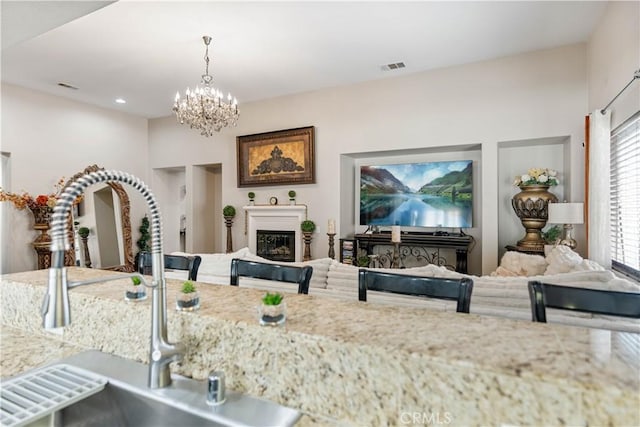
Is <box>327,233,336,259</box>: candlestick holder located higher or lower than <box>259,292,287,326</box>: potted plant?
lower

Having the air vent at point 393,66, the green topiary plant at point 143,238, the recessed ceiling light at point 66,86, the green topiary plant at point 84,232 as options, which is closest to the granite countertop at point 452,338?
the air vent at point 393,66

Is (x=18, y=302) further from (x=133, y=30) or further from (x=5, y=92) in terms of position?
(x=5, y=92)

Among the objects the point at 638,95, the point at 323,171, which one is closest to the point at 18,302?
the point at 638,95

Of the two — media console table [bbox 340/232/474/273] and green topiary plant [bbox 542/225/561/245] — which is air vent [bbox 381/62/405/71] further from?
green topiary plant [bbox 542/225/561/245]

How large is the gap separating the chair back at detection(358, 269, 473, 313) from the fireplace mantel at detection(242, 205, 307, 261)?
4.15 m

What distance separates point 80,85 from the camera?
5320mm

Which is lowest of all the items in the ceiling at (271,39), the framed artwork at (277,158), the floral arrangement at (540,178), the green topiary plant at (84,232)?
the green topiary plant at (84,232)

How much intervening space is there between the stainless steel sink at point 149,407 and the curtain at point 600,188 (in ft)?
11.6

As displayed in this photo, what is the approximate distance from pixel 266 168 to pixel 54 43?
3191mm

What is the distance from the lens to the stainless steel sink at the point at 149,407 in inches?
30.8

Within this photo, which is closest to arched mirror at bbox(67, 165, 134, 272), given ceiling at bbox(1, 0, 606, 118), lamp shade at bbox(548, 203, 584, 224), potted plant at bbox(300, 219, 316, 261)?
ceiling at bbox(1, 0, 606, 118)

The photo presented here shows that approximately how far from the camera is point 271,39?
3924mm

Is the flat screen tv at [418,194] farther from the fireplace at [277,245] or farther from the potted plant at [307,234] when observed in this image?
the fireplace at [277,245]

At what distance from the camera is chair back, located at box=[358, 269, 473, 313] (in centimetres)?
140
